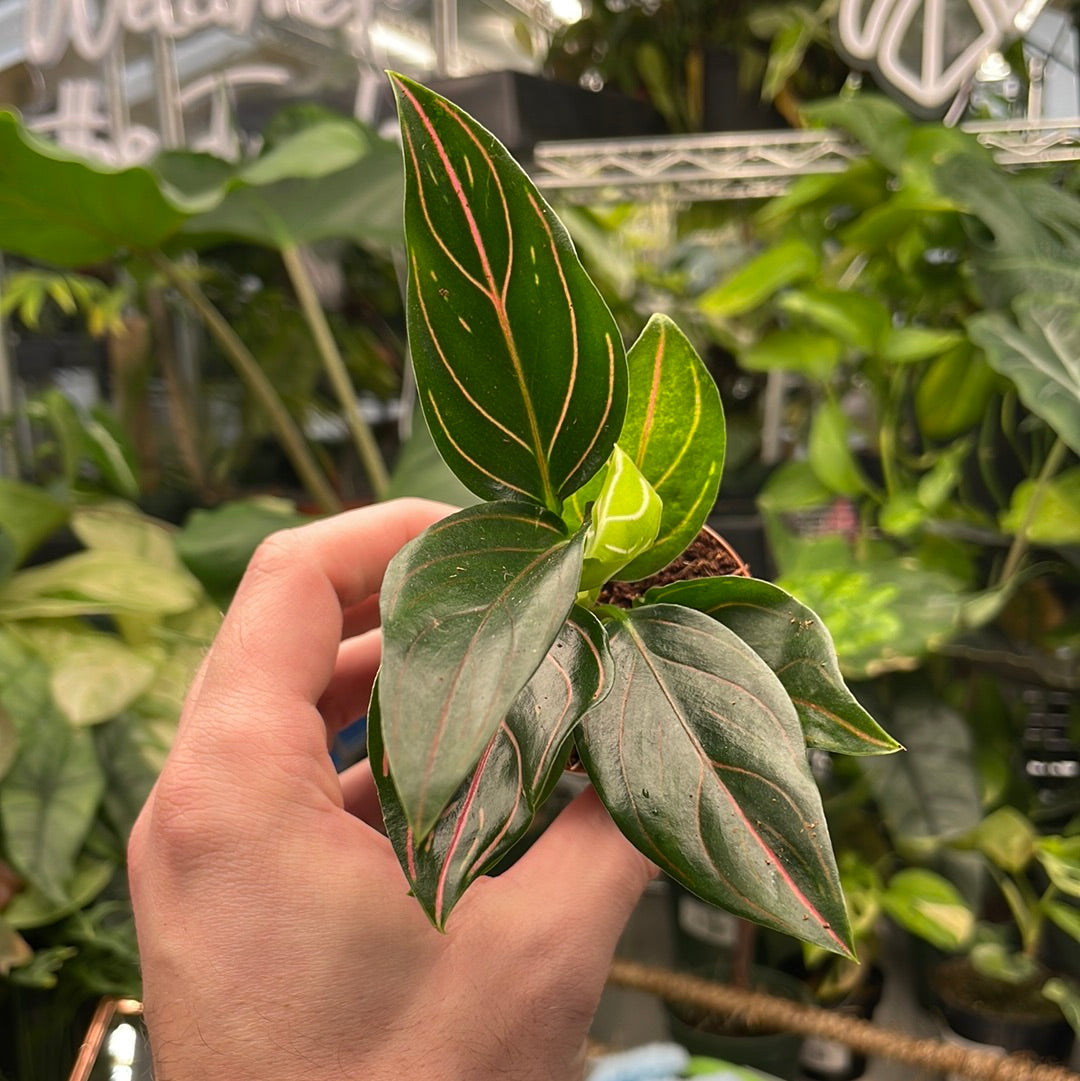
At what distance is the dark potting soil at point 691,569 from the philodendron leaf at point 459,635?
4.5 inches

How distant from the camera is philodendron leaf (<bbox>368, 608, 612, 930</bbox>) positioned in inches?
9.4

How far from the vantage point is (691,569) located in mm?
408

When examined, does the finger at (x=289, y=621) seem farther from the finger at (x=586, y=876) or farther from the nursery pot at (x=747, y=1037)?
the nursery pot at (x=747, y=1037)

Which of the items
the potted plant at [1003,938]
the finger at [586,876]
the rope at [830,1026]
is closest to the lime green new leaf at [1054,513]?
the potted plant at [1003,938]

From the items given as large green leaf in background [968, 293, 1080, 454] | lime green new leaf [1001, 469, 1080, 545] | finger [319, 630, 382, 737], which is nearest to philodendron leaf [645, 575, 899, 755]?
finger [319, 630, 382, 737]

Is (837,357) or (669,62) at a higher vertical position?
(669,62)

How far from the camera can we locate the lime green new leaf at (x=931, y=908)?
0.72 metres

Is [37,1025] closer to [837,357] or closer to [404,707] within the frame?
[404,707]

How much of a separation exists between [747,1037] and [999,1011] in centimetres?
23

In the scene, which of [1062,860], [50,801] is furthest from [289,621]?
[1062,860]

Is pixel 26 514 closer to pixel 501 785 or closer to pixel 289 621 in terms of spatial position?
pixel 289 621

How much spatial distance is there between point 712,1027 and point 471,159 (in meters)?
0.82

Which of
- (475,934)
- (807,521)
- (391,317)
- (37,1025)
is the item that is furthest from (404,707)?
(391,317)

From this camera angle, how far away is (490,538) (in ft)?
0.90
